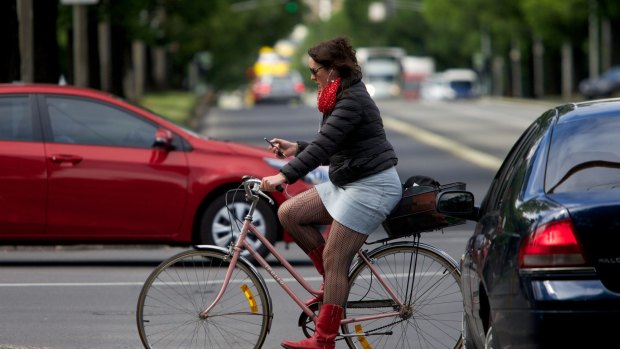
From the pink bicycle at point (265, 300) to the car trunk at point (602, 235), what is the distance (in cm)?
210

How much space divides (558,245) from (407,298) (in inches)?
90.5

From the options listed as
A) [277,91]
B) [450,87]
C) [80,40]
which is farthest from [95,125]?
[450,87]

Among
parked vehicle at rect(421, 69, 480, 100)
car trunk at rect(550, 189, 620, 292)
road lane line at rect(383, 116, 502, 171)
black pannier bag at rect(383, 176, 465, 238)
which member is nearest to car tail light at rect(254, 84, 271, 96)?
parked vehicle at rect(421, 69, 480, 100)

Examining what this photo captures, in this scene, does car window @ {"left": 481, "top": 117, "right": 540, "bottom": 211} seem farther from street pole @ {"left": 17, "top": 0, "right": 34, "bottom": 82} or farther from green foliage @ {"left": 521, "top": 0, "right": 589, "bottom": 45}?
green foliage @ {"left": 521, "top": 0, "right": 589, "bottom": 45}

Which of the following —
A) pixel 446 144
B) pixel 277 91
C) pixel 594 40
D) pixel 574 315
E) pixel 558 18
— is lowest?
pixel 277 91

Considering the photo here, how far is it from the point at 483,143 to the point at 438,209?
29.1 meters

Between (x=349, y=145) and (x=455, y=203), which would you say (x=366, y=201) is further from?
(x=455, y=203)

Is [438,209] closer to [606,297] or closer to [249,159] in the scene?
[606,297]

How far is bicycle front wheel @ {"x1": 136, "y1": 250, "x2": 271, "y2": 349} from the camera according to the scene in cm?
786

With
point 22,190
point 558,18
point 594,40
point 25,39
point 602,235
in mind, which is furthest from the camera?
point 558,18

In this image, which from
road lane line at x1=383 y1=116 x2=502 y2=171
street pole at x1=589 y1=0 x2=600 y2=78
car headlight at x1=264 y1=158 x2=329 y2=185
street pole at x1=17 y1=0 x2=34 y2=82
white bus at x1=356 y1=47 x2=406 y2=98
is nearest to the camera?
car headlight at x1=264 y1=158 x2=329 y2=185

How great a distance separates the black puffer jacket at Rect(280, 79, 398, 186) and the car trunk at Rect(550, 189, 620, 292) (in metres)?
1.95

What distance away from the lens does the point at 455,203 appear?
709 centimetres

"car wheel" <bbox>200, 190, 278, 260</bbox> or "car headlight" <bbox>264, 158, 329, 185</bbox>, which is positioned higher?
"car headlight" <bbox>264, 158, 329, 185</bbox>
